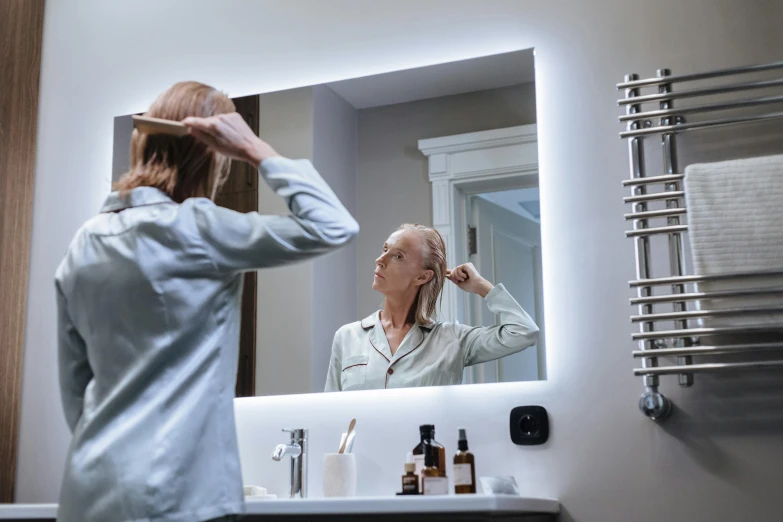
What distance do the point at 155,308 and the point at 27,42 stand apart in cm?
168

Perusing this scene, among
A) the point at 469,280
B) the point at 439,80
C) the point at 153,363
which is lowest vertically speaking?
the point at 153,363

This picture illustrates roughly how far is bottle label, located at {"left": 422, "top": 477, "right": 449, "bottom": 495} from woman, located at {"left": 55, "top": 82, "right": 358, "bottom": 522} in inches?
25.3

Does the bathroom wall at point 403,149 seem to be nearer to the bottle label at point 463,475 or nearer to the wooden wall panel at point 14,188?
the bottle label at point 463,475

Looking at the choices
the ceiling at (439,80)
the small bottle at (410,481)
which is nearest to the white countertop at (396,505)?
the small bottle at (410,481)

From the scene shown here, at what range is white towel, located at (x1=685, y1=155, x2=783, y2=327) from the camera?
1.65 meters

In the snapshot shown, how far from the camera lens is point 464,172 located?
2.08 metres

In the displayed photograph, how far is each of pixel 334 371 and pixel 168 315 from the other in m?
0.96

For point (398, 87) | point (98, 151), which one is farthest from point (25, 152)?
point (398, 87)

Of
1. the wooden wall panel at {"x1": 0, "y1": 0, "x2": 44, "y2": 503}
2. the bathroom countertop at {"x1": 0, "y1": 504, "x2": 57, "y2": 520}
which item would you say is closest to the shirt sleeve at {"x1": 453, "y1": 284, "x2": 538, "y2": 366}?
the bathroom countertop at {"x1": 0, "y1": 504, "x2": 57, "y2": 520}

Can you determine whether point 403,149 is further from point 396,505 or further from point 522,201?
point 396,505

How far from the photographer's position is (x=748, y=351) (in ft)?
5.56

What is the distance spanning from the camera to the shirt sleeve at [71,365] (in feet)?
4.16

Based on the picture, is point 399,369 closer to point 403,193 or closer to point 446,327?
point 446,327

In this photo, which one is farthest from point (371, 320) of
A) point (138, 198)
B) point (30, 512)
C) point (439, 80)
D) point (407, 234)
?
point (138, 198)
